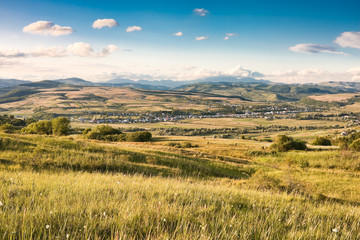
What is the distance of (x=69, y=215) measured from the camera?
376 cm

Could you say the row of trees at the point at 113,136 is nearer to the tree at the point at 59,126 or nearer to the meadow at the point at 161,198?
the tree at the point at 59,126

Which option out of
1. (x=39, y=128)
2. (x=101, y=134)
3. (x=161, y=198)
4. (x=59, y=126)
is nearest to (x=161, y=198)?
(x=161, y=198)

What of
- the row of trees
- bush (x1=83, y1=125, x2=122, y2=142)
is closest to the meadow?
the row of trees

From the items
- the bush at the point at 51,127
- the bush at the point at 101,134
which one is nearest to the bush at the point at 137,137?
the bush at the point at 101,134

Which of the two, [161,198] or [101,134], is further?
[101,134]

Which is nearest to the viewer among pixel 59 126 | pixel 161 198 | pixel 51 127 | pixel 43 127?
pixel 161 198

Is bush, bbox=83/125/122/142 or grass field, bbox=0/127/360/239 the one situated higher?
grass field, bbox=0/127/360/239

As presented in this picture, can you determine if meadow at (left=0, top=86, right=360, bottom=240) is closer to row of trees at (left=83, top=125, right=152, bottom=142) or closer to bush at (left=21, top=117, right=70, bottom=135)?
row of trees at (left=83, top=125, right=152, bottom=142)

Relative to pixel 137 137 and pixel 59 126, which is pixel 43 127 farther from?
pixel 137 137

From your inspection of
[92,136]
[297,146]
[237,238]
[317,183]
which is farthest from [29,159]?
[92,136]

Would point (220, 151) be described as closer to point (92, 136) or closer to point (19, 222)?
point (92, 136)

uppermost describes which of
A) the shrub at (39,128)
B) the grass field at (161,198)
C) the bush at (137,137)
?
the grass field at (161,198)

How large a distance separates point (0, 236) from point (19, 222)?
1.51ft

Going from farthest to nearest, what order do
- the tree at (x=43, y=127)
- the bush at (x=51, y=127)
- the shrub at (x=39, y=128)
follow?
the tree at (x=43, y=127) < the shrub at (x=39, y=128) < the bush at (x=51, y=127)
